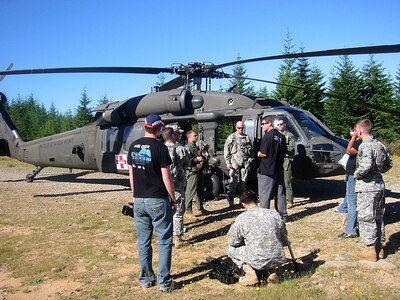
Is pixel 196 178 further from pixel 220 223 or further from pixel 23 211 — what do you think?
pixel 23 211

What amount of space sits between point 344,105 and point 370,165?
80.2 feet

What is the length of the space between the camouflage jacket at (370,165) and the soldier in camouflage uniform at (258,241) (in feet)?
4.47

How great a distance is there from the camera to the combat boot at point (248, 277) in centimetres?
411

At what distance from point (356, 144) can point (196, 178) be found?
9.98 ft

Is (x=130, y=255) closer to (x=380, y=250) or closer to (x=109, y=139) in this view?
(x=380, y=250)

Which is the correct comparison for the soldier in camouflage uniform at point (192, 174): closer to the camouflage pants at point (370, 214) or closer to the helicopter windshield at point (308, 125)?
the helicopter windshield at point (308, 125)

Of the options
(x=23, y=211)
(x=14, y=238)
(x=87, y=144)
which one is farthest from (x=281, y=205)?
(x=87, y=144)

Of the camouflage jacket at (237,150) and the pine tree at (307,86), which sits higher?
the pine tree at (307,86)

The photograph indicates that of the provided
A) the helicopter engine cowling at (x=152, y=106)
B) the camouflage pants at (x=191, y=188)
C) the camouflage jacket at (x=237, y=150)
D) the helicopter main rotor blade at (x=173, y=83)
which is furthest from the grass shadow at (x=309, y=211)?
the helicopter main rotor blade at (x=173, y=83)

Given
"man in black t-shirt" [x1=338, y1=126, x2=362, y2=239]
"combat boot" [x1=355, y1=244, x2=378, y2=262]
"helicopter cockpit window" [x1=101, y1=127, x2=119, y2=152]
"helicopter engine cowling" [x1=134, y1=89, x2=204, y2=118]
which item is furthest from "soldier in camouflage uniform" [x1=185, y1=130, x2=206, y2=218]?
"helicopter cockpit window" [x1=101, y1=127, x2=119, y2=152]

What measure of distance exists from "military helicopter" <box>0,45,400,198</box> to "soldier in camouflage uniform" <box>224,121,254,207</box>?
585 mm

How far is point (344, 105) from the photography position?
2753 cm

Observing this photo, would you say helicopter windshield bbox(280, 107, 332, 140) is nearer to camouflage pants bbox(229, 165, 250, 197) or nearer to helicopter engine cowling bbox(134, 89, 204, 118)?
camouflage pants bbox(229, 165, 250, 197)

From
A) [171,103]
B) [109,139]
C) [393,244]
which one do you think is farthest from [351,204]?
[109,139]
